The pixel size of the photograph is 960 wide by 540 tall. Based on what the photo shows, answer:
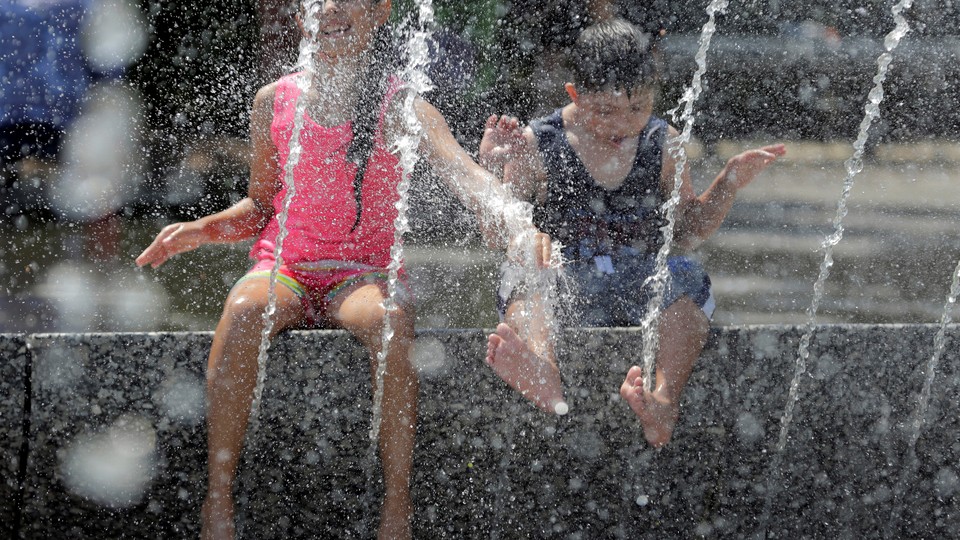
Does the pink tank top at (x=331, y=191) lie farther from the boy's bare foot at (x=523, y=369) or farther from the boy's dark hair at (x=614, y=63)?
the boy's bare foot at (x=523, y=369)

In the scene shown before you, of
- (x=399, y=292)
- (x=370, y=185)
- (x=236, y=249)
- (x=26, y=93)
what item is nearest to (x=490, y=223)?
(x=399, y=292)

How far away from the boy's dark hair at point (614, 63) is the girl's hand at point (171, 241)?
3.48 ft

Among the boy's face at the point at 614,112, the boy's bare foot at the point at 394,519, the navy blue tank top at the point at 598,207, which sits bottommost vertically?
the boy's bare foot at the point at 394,519

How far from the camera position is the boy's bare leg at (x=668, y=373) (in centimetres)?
244

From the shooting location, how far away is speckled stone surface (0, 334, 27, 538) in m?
2.50

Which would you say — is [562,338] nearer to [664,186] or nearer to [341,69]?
[664,186]

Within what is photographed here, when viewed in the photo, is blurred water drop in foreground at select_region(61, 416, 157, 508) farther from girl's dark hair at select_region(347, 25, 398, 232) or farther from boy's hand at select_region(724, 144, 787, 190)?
boy's hand at select_region(724, 144, 787, 190)

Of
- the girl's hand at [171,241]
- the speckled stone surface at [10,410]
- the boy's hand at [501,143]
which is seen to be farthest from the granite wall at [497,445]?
the boy's hand at [501,143]

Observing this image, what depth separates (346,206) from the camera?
9.54 feet

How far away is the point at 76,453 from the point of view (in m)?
2.50

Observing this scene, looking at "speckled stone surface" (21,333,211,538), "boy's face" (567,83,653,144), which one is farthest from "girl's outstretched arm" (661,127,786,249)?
"speckled stone surface" (21,333,211,538)

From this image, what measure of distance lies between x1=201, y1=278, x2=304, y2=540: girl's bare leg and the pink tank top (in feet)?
1.48

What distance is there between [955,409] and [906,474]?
0.63 feet

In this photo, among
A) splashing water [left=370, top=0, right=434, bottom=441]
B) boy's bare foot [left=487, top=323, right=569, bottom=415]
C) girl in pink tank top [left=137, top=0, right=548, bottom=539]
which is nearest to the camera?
boy's bare foot [left=487, top=323, right=569, bottom=415]
